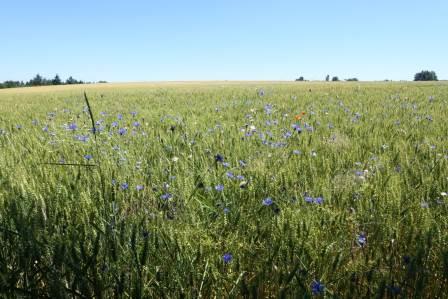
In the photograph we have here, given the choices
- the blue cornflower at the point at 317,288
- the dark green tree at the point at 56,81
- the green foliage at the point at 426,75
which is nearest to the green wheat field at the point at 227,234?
the blue cornflower at the point at 317,288

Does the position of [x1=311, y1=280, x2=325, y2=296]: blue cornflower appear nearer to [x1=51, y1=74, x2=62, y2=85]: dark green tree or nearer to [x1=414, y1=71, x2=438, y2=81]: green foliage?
[x1=51, y1=74, x2=62, y2=85]: dark green tree

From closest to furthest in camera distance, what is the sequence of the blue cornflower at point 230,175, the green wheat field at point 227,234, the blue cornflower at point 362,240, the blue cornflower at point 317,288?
the blue cornflower at point 317,288 → the green wheat field at point 227,234 → the blue cornflower at point 362,240 → the blue cornflower at point 230,175

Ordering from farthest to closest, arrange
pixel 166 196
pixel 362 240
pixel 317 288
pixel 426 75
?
pixel 426 75 < pixel 166 196 < pixel 362 240 < pixel 317 288

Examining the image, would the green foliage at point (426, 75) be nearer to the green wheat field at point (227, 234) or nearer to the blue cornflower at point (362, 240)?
the green wheat field at point (227, 234)

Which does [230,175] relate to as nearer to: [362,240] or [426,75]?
[362,240]

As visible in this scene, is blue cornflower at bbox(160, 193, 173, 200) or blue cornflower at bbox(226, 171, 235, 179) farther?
blue cornflower at bbox(226, 171, 235, 179)

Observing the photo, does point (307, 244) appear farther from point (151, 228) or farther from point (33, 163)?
point (33, 163)

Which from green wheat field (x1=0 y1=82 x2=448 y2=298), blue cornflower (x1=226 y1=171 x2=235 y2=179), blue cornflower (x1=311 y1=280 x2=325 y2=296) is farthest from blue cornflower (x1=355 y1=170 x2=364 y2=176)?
blue cornflower (x1=311 y1=280 x2=325 y2=296)

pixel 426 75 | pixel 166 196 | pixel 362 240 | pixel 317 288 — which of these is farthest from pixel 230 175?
pixel 426 75

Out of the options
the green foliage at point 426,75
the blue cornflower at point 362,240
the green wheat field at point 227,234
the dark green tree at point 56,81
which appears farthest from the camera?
the green foliage at point 426,75

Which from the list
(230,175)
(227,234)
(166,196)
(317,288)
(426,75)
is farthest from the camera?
(426,75)

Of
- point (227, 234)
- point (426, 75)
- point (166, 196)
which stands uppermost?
point (426, 75)

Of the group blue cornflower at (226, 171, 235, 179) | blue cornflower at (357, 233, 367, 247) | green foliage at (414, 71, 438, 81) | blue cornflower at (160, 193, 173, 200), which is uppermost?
green foliage at (414, 71, 438, 81)

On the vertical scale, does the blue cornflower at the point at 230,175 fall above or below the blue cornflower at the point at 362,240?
above
